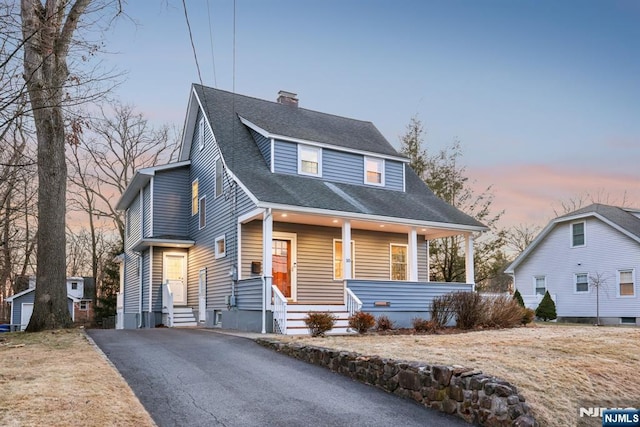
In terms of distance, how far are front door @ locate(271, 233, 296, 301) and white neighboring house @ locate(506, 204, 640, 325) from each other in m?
14.8

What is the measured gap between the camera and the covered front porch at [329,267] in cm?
1501

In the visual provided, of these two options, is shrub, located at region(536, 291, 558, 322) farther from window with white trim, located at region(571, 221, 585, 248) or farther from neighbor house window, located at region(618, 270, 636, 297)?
window with white trim, located at region(571, 221, 585, 248)

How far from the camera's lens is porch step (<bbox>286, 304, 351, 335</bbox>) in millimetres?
14046

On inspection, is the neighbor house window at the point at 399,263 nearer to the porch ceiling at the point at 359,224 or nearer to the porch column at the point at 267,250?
the porch ceiling at the point at 359,224

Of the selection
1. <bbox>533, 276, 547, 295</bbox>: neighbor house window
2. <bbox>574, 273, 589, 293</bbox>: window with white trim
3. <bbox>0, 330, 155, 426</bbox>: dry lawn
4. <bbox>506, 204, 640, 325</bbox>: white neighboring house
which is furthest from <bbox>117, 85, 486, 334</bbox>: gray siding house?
<bbox>533, 276, 547, 295</bbox>: neighbor house window

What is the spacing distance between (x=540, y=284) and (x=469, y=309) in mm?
16613

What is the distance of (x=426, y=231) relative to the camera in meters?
19.7

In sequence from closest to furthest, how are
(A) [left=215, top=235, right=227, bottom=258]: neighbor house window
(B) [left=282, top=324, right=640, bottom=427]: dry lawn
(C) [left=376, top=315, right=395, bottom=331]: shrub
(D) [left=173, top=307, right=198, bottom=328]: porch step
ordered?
(B) [left=282, top=324, right=640, bottom=427]: dry lawn
(C) [left=376, top=315, right=395, bottom=331]: shrub
(A) [left=215, top=235, right=227, bottom=258]: neighbor house window
(D) [left=173, top=307, right=198, bottom=328]: porch step

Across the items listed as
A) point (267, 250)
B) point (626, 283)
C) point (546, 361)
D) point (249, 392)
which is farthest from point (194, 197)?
point (626, 283)

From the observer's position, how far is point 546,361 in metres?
8.91

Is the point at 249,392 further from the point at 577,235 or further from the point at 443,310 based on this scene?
the point at 577,235

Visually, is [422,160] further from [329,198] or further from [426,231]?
[329,198]

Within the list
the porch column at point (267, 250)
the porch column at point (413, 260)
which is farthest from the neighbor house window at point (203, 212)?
the porch column at point (413, 260)

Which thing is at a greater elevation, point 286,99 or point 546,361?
point 286,99
